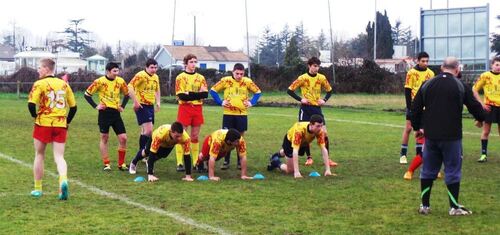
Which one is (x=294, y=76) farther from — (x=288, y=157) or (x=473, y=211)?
(x=473, y=211)

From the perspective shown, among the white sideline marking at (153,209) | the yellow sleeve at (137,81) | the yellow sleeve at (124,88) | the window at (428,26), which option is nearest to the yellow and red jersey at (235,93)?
the yellow sleeve at (137,81)

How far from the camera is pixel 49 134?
33.2ft

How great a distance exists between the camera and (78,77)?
55.4 m

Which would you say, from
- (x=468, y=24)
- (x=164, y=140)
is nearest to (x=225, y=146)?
(x=164, y=140)

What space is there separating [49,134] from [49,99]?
1.65 feet

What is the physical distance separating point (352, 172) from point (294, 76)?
132 ft

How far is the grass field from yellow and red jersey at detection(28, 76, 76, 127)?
3.58 feet

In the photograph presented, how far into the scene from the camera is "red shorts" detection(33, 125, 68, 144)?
10078mm

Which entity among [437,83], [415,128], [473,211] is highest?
[437,83]

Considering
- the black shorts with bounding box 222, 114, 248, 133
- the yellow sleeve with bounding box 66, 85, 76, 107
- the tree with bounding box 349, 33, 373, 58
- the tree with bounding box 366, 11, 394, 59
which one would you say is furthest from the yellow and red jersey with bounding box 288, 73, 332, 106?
the tree with bounding box 349, 33, 373, 58

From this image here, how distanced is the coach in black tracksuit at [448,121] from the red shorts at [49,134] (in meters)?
5.03

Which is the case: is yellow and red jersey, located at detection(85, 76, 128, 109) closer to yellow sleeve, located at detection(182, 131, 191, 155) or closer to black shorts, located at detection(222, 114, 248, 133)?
black shorts, located at detection(222, 114, 248, 133)

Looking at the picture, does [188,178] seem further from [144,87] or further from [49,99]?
[49,99]

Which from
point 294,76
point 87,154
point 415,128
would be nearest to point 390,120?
point 87,154
